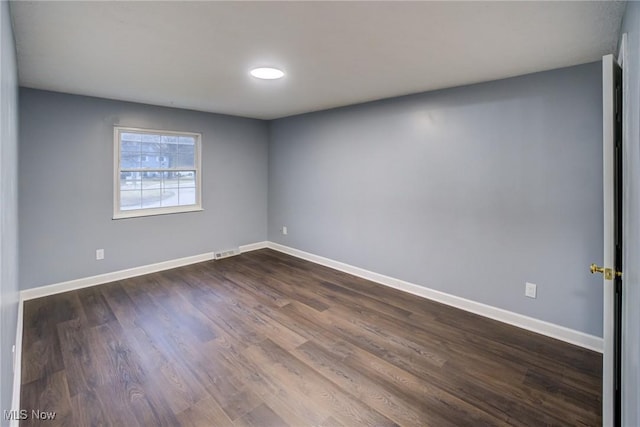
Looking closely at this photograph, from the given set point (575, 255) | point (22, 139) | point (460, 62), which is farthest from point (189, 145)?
point (575, 255)

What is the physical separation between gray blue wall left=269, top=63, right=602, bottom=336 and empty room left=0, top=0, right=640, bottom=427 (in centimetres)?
2

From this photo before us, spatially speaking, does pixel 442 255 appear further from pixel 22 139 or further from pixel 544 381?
pixel 22 139

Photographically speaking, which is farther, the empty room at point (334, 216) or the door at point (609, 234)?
the empty room at point (334, 216)

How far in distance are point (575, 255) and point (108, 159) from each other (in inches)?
199

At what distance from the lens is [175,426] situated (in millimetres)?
1770

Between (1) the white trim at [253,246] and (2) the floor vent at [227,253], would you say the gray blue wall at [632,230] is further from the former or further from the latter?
(1) the white trim at [253,246]

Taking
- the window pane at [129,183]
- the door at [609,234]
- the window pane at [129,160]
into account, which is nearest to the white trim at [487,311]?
the door at [609,234]

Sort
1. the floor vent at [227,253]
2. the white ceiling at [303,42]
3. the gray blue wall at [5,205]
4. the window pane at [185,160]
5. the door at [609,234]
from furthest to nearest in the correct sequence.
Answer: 1. the floor vent at [227,253]
2. the window pane at [185,160]
3. the white ceiling at [303,42]
4. the door at [609,234]
5. the gray blue wall at [5,205]

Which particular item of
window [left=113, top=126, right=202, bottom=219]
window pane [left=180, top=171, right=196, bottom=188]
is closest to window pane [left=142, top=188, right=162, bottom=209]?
window [left=113, top=126, right=202, bottom=219]

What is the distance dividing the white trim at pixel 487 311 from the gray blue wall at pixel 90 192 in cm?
228

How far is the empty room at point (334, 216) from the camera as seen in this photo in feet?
5.81

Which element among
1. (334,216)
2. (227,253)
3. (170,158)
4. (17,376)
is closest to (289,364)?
(17,376)

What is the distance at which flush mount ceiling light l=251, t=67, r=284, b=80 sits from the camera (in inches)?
107

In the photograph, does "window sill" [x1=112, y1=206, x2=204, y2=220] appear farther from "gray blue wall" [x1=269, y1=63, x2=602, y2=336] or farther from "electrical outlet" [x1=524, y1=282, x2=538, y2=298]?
"electrical outlet" [x1=524, y1=282, x2=538, y2=298]
